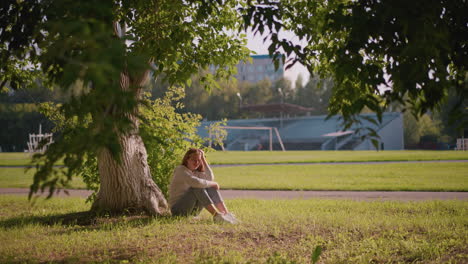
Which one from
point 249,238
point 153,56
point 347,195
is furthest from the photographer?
point 347,195

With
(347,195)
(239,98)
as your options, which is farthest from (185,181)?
(239,98)

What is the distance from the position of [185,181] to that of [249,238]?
1666mm

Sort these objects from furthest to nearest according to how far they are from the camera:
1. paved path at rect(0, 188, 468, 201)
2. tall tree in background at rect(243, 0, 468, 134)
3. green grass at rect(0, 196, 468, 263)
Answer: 1. paved path at rect(0, 188, 468, 201)
2. green grass at rect(0, 196, 468, 263)
3. tall tree in background at rect(243, 0, 468, 134)

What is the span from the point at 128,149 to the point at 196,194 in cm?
138

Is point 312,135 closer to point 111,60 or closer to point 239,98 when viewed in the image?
point 239,98

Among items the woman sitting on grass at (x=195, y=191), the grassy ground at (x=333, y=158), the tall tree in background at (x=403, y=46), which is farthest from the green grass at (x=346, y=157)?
the tall tree in background at (x=403, y=46)

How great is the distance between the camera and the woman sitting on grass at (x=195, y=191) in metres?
6.76

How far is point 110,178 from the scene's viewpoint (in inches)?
284

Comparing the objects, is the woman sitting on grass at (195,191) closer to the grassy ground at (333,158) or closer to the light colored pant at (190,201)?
the light colored pant at (190,201)

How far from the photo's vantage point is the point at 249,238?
18.4 ft

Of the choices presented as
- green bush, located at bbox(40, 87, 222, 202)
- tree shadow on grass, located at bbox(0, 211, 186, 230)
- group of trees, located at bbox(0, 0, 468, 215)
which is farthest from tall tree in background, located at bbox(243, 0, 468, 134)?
green bush, located at bbox(40, 87, 222, 202)

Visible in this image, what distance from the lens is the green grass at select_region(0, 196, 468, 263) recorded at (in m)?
4.84

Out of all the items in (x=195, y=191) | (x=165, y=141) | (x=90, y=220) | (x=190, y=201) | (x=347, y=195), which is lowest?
(x=347, y=195)

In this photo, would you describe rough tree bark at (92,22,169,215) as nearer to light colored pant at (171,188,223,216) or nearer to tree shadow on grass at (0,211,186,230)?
tree shadow on grass at (0,211,186,230)
